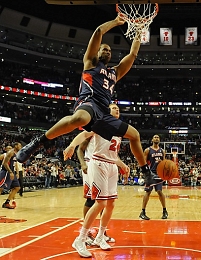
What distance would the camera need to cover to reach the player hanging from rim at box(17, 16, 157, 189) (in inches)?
164

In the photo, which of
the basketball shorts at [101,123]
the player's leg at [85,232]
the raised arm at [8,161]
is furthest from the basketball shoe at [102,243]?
the raised arm at [8,161]

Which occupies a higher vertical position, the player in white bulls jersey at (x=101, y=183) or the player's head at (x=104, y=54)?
the player's head at (x=104, y=54)

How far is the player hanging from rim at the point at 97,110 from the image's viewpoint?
4.16 meters

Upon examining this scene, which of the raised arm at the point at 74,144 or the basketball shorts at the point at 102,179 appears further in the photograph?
the basketball shorts at the point at 102,179

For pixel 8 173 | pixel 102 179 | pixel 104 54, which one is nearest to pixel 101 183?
pixel 102 179

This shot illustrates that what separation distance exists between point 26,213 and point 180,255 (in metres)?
5.76

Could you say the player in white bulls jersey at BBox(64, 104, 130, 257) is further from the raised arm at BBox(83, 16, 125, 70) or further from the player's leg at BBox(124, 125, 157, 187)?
the raised arm at BBox(83, 16, 125, 70)

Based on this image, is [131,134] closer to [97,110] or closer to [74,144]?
[97,110]

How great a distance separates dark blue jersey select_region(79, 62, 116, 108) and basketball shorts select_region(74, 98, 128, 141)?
97 mm

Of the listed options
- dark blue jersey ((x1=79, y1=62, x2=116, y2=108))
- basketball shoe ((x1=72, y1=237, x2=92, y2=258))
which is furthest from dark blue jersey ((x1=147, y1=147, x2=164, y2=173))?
dark blue jersey ((x1=79, y1=62, x2=116, y2=108))

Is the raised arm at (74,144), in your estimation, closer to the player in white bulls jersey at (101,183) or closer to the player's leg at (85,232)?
the player in white bulls jersey at (101,183)

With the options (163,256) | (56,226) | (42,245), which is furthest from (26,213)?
(163,256)

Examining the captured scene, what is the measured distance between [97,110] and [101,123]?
159mm

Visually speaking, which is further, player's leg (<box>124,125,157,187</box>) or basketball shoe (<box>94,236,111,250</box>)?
basketball shoe (<box>94,236,111,250</box>)
